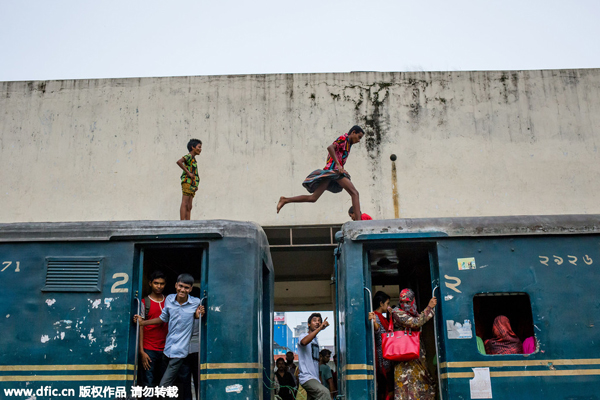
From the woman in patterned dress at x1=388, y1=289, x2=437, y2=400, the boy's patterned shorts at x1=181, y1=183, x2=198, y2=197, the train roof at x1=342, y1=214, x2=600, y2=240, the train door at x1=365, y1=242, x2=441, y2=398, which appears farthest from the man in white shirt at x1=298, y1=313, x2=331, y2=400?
the boy's patterned shorts at x1=181, y1=183, x2=198, y2=197

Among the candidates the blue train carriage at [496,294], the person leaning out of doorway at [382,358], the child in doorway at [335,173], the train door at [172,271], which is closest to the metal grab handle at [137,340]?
the train door at [172,271]

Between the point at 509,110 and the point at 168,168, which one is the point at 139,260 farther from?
the point at 509,110

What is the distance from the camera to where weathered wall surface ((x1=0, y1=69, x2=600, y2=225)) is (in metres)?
10.9

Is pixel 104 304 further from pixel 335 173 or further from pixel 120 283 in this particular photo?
pixel 335 173

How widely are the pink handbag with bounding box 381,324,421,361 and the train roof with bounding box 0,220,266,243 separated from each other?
1.55 metres

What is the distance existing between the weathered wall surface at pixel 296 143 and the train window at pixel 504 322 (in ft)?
14.6

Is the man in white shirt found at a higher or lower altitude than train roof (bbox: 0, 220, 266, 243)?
lower

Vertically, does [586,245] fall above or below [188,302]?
above

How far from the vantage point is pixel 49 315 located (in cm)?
499

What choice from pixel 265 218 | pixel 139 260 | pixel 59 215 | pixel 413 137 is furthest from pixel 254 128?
pixel 139 260

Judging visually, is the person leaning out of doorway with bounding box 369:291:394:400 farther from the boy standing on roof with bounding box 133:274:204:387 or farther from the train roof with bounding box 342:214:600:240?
the boy standing on roof with bounding box 133:274:204:387

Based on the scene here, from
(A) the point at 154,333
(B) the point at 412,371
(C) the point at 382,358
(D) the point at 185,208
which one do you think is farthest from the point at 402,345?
(D) the point at 185,208

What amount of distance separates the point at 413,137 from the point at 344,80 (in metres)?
1.81

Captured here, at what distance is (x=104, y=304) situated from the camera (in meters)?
4.99
